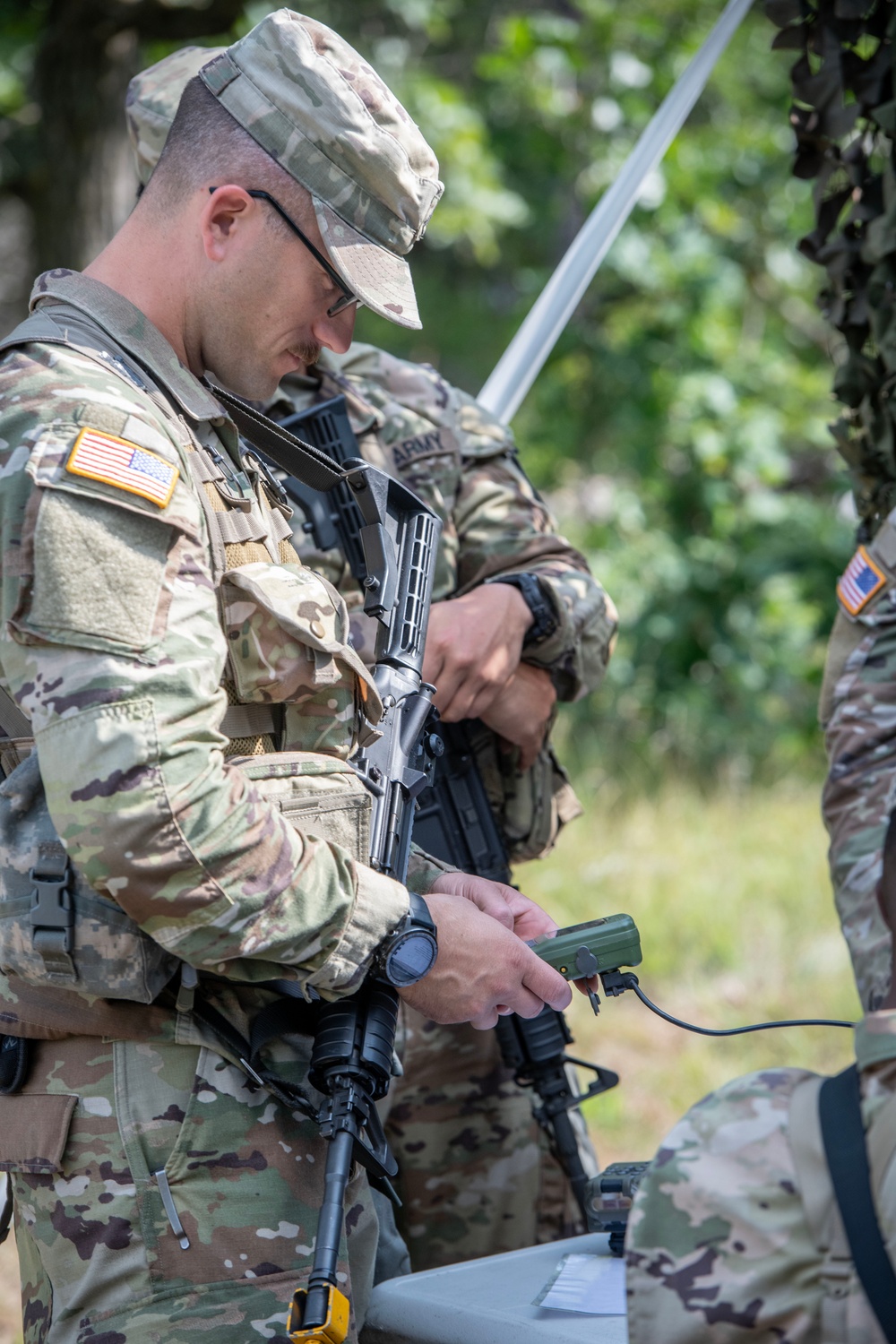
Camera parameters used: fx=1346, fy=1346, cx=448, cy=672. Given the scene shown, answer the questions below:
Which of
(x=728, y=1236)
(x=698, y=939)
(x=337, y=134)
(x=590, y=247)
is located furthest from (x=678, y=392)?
(x=728, y=1236)

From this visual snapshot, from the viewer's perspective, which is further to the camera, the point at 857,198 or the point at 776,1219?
the point at 857,198

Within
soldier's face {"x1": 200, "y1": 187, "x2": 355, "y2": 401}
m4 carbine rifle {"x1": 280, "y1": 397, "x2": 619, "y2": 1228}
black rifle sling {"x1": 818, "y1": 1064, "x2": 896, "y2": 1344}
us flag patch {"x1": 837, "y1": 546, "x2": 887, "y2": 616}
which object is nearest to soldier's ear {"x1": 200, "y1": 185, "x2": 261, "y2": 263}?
soldier's face {"x1": 200, "y1": 187, "x2": 355, "y2": 401}

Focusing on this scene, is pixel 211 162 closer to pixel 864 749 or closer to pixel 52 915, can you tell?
pixel 52 915

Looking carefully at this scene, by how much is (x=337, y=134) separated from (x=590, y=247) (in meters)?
1.77

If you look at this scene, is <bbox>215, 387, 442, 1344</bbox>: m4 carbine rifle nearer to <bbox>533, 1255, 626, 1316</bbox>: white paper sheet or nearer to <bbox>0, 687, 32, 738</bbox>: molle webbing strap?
<bbox>533, 1255, 626, 1316</bbox>: white paper sheet

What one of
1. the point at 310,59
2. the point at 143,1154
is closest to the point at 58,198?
the point at 310,59

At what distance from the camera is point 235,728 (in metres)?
1.70

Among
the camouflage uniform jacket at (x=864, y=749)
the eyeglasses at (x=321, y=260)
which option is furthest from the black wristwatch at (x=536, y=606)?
the eyeglasses at (x=321, y=260)

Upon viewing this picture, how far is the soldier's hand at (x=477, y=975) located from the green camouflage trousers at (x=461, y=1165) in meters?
0.87

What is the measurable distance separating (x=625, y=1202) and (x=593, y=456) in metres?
6.17

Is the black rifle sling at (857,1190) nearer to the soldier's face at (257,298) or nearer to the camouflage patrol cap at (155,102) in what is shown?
the soldier's face at (257,298)

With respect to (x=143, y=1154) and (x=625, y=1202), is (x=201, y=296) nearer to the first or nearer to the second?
(x=143, y=1154)

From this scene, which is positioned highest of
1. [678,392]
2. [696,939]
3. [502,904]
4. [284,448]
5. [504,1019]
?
[678,392]

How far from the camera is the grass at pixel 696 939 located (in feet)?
14.3
